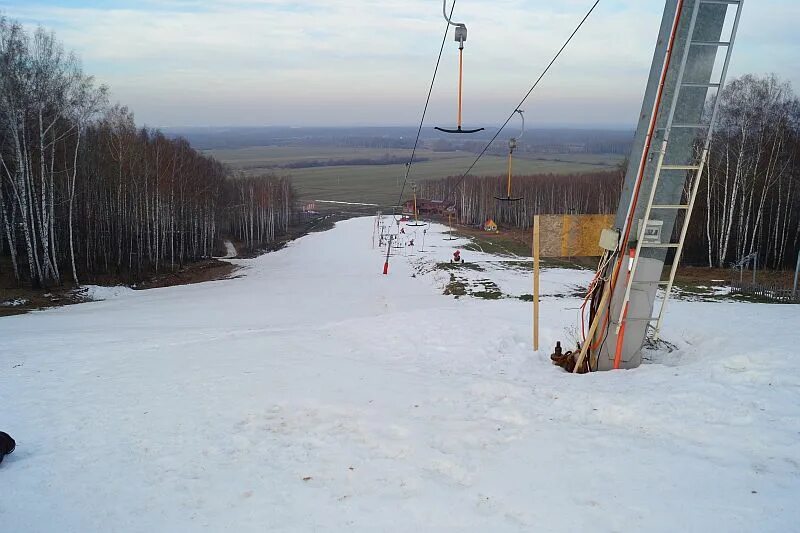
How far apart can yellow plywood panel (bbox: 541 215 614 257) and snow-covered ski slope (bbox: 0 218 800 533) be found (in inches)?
68.1

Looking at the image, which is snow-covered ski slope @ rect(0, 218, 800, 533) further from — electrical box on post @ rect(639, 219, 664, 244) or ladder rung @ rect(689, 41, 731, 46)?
ladder rung @ rect(689, 41, 731, 46)

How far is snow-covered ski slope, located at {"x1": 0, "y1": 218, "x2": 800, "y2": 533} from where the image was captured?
3.94m

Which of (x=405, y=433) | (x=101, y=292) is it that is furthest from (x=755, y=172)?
(x=101, y=292)

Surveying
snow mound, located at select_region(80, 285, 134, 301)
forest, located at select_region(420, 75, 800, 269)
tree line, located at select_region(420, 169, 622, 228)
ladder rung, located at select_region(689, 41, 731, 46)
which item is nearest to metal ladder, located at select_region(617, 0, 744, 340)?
ladder rung, located at select_region(689, 41, 731, 46)

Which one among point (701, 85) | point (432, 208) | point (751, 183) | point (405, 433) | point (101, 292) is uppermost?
point (701, 85)

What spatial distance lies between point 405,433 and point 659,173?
13.8ft

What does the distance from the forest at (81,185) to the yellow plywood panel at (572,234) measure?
66.5 feet

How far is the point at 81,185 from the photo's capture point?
91.8 ft

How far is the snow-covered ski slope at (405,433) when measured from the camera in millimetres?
3943

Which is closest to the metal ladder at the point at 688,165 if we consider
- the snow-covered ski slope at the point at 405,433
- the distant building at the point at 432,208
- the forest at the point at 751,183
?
the snow-covered ski slope at the point at 405,433

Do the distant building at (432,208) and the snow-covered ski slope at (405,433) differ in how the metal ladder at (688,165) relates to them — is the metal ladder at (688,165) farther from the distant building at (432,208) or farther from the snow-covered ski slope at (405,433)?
the distant building at (432,208)

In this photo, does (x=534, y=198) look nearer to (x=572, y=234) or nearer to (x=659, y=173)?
(x=572, y=234)

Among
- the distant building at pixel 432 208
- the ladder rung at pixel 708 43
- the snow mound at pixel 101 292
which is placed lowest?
the distant building at pixel 432 208

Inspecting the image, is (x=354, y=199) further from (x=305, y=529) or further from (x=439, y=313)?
(x=305, y=529)
